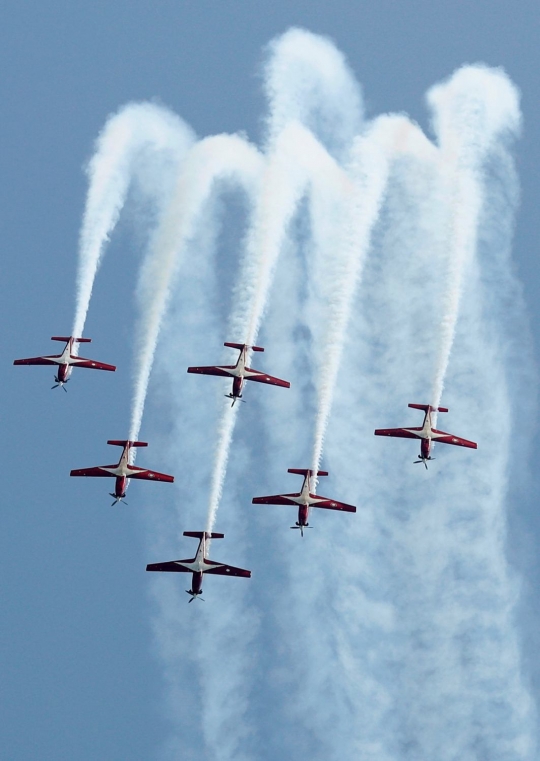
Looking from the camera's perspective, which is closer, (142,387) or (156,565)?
(142,387)

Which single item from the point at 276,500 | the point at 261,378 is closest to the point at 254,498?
the point at 276,500

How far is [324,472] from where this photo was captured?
64875 millimetres

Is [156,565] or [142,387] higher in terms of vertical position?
[142,387]

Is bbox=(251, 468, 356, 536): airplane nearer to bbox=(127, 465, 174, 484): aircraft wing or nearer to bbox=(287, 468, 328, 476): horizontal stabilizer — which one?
bbox=(287, 468, 328, 476): horizontal stabilizer

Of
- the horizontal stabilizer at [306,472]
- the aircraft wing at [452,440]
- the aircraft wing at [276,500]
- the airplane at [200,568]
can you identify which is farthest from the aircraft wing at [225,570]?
the aircraft wing at [452,440]

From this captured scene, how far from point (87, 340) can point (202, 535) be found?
9.85 m

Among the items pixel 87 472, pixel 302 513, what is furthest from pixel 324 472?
pixel 87 472

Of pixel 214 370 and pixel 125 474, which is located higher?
pixel 214 370

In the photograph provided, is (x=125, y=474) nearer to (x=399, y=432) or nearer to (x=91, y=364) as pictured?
(x=91, y=364)

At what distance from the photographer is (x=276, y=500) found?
219 feet

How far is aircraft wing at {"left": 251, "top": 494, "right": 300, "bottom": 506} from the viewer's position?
6662 cm

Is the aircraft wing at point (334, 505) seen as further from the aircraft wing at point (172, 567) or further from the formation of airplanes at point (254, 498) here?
the aircraft wing at point (172, 567)

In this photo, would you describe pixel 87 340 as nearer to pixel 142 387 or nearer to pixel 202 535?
pixel 142 387

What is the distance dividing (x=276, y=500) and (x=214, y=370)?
6336 millimetres
